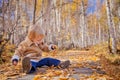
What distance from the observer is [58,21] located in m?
34.8

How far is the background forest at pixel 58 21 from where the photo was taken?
52.2 feet

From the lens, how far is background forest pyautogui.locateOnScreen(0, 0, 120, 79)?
15.9 metres

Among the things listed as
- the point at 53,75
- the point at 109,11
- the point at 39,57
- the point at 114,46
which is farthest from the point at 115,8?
the point at 53,75

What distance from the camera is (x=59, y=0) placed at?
133 ft

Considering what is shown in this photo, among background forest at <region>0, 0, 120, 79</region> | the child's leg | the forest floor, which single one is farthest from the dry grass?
background forest at <region>0, 0, 120, 79</region>

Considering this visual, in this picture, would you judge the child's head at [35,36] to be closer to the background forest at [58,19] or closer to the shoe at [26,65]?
the shoe at [26,65]

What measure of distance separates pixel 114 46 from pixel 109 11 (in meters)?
2.07

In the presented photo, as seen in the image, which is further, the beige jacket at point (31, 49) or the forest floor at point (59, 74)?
the beige jacket at point (31, 49)

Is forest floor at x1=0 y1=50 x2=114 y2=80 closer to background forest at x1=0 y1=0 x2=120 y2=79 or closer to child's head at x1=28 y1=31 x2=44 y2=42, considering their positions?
child's head at x1=28 y1=31 x2=44 y2=42

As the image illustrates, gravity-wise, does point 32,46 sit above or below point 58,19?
below

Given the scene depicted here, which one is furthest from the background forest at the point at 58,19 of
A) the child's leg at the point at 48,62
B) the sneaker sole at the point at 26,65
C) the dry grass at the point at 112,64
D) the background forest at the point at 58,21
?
the sneaker sole at the point at 26,65

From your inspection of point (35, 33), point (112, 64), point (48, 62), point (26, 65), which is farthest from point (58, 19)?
point (26, 65)

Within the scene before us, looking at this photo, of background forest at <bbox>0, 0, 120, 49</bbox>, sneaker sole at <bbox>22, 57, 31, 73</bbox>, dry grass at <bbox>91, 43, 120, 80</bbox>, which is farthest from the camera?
background forest at <bbox>0, 0, 120, 49</bbox>

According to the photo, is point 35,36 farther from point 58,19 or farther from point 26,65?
point 58,19
